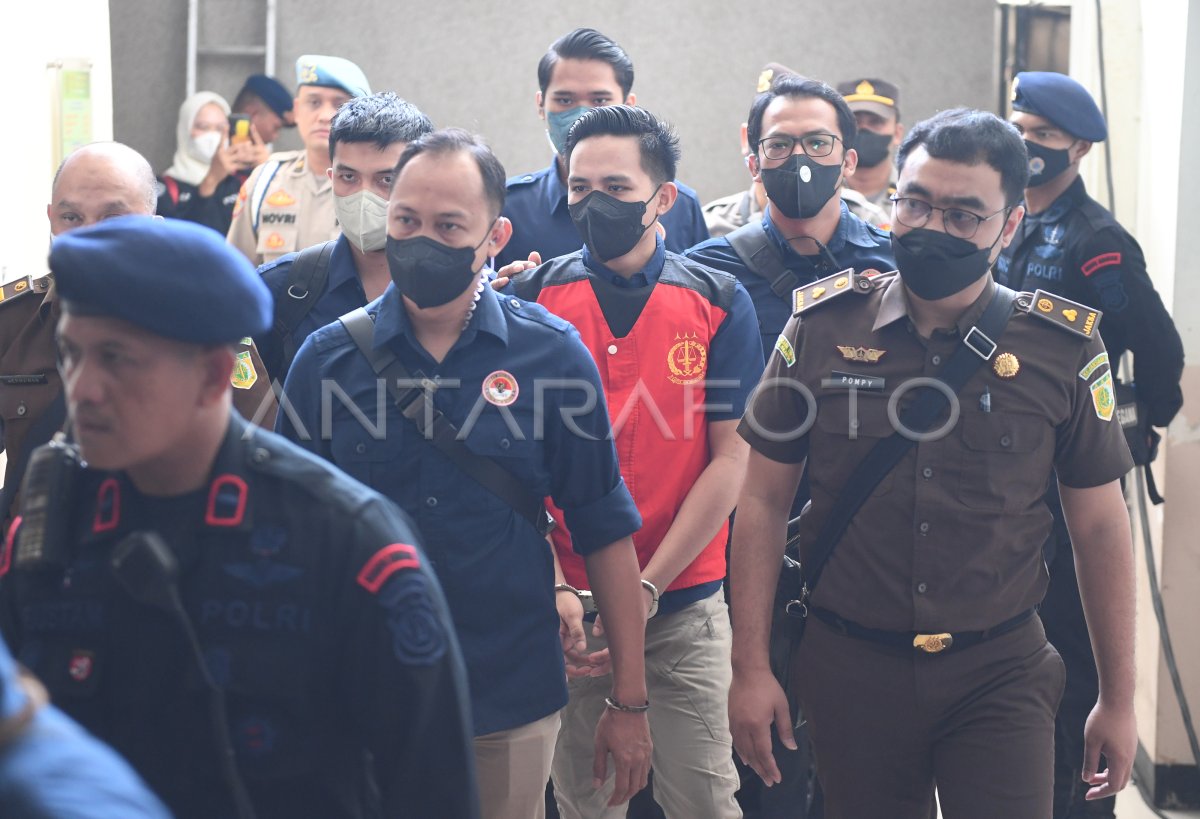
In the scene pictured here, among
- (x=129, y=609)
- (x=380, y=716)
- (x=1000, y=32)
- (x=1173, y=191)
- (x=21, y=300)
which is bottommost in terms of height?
(x=380, y=716)

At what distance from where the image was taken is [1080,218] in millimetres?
3971

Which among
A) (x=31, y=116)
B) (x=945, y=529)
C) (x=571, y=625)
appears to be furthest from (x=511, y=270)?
(x=31, y=116)

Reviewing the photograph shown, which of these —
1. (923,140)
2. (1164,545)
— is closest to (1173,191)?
(1164,545)

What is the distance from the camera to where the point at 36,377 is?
2904 mm

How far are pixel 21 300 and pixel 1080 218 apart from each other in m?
2.82

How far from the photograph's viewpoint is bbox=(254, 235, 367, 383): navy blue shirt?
312 centimetres

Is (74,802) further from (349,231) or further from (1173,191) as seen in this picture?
(1173,191)

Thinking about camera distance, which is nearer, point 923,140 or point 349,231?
point 923,140

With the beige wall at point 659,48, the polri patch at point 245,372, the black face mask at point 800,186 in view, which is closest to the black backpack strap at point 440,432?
the polri patch at point 245,372

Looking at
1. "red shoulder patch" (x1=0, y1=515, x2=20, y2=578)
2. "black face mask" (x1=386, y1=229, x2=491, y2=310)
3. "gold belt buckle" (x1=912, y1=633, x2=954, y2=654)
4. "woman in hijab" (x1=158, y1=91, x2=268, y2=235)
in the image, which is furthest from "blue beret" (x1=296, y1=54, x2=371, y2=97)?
"red shoulder patch" (x1=0, y1=515, x2=20, y2=578)

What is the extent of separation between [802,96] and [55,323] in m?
1.97

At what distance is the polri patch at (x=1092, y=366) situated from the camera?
2.56 meters

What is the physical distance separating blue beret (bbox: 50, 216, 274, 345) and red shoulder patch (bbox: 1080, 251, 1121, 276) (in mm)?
2882

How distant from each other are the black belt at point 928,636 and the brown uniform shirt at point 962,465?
2cm
